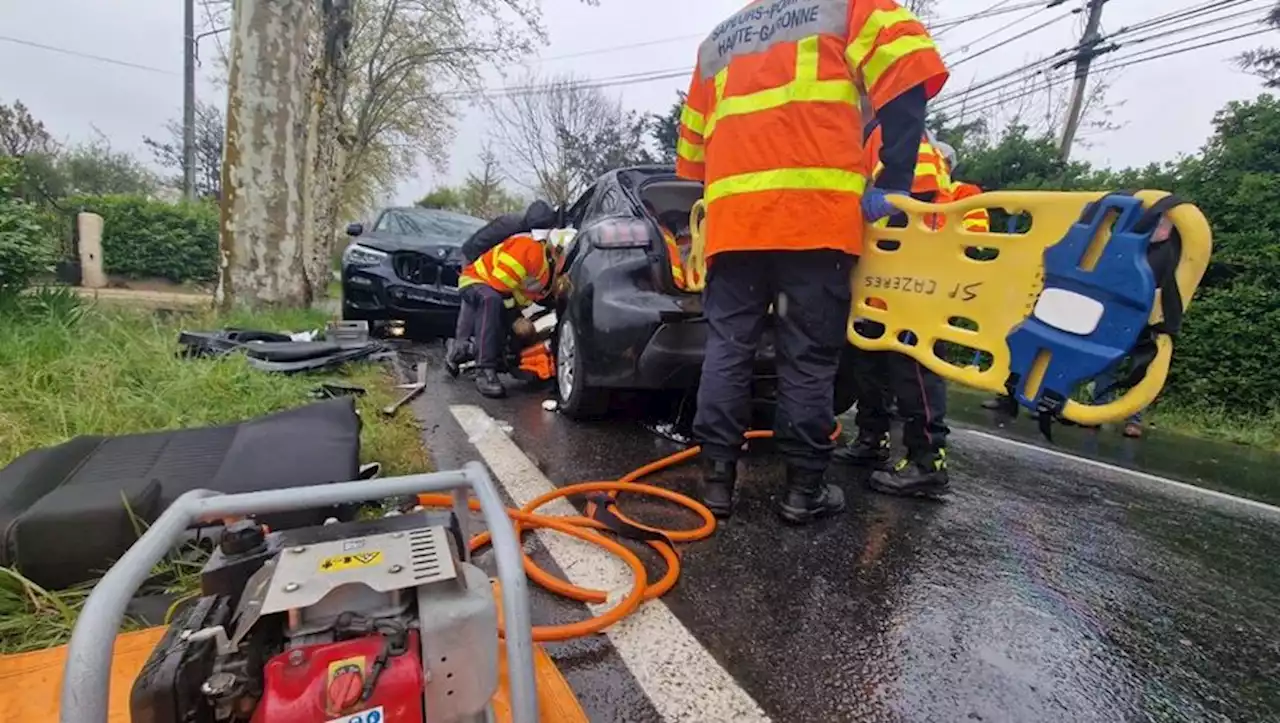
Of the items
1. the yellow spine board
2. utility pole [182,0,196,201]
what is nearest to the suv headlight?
the yellow spine board

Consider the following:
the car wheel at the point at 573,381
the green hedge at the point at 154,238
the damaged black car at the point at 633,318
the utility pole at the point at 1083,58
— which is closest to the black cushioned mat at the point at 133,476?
the damaged black car at the point at 633,318

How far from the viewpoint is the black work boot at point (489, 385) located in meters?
4.37

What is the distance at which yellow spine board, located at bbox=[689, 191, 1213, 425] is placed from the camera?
1748 millimetres

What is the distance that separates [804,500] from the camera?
2.41 meters

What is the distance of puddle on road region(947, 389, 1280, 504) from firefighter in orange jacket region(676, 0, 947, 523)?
8.37 ft

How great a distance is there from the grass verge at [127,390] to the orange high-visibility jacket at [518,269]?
1000mm

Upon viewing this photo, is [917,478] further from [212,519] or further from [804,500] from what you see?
[212,519]

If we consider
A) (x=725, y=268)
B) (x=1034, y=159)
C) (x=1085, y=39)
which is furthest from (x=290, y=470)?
(x=1085, y=39)

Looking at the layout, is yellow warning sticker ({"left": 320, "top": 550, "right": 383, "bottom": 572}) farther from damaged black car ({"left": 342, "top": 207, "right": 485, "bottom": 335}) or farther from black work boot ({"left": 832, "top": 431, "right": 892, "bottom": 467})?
damaged black car ({"left": 342, "top": 207, "right": 485, "bottom": 335})

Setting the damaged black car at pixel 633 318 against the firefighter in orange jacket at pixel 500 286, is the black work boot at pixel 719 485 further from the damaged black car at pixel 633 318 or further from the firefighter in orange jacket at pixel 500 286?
the firefighter in orange jacket at pixel 500 286

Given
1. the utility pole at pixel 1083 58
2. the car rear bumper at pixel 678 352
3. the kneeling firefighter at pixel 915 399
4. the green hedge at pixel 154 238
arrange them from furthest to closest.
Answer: the green hedge at pixel 154 238 < the utility pole at pixel 1083 58 < the car rear bumper at pixel 678 352 < the kneeling firefighter at pixel 915 399

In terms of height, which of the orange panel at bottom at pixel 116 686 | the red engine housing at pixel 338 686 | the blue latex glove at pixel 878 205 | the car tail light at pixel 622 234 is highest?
the blue latex glove at pixel 878 205

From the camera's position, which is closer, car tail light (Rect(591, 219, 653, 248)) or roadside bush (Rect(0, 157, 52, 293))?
car tail light (Rect(591, 219, 653, 248))

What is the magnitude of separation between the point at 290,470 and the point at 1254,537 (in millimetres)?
3499
